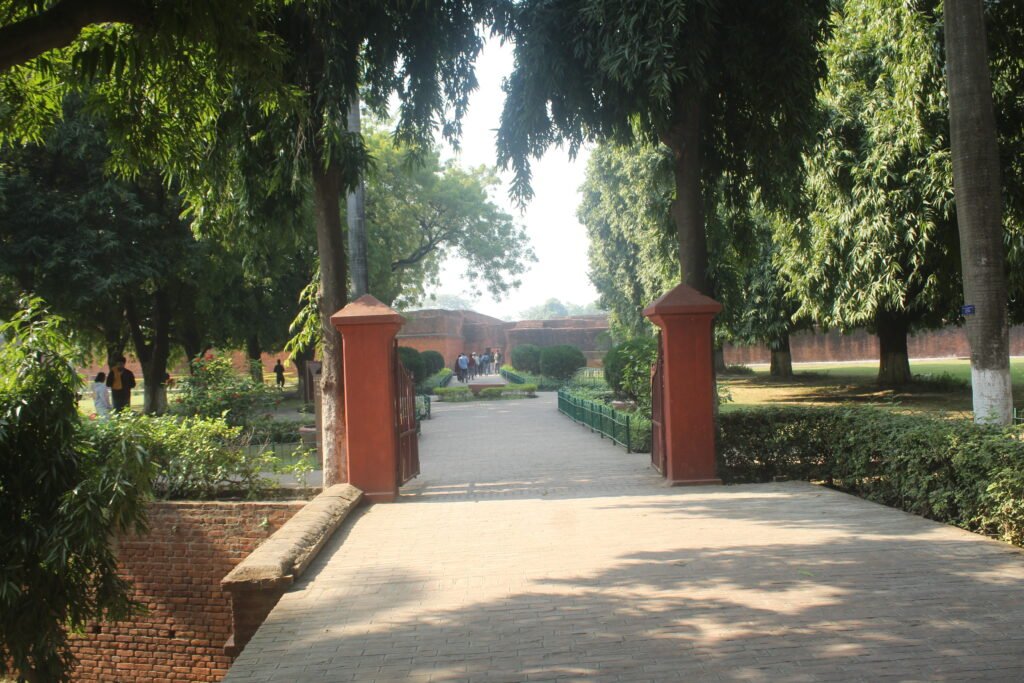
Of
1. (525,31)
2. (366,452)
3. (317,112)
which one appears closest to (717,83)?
(525,31)

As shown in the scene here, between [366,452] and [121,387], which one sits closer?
[366,452]

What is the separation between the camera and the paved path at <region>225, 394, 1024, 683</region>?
12.2 ft

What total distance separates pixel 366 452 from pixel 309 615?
3851 millimetres

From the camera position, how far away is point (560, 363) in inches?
1326

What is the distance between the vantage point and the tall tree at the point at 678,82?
28.4 feet

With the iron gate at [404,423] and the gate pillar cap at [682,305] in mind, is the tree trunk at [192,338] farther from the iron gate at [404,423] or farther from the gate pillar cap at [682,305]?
the gate pillar cap at [682,305]

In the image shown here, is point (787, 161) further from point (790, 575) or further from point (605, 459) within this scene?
point (790, 575)

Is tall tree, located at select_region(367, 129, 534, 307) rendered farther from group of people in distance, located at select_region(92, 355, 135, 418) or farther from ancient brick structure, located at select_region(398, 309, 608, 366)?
ancient brick structure, located at select_region(398, 309, 608, 366)

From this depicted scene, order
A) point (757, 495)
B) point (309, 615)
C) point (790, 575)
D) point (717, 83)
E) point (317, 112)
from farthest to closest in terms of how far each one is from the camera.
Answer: point (717, 83), point (317, 112), point (757, 495), point (790, 575), point (309, 615)

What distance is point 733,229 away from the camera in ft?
39.1

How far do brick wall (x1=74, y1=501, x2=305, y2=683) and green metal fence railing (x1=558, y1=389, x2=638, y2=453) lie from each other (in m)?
6.06

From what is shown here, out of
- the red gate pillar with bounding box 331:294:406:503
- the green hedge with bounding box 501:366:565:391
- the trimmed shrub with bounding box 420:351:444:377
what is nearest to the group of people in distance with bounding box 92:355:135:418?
the red gate pillar with bounding box 331:294:406:503

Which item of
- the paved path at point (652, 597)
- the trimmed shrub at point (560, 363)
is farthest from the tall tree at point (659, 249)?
the paved path at point (652, 597)

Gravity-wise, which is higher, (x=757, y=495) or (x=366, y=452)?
(x=366, y=452)
